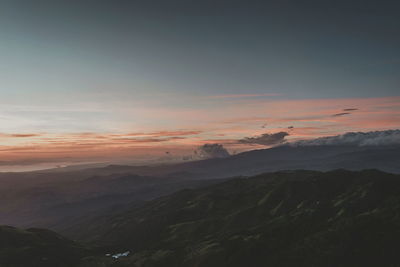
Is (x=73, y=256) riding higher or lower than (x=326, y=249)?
lower

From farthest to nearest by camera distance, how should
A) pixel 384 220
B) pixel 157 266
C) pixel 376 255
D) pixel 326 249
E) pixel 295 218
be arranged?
pixel 295 218 < pixel 157 266 < pixel 384 220 < pixel 326 249 < pixel 376 255

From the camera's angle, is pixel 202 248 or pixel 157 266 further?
pixel 202 248

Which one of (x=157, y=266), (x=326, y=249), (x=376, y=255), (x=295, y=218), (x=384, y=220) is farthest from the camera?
(x=295, y=218)

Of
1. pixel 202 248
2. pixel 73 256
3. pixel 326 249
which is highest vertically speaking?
pixel 326 249

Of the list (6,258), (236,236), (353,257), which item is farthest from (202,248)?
(6,258)

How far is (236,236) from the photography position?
173 metres

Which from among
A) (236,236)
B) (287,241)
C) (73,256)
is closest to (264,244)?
(287,241)

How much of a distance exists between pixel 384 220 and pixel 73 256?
18330cm

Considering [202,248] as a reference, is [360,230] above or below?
above

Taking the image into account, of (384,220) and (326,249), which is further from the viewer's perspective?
(384,220)

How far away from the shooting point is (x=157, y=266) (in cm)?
15700

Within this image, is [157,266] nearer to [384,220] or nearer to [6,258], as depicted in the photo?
[6,258]

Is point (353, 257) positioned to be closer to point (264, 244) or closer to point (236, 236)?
point (264, 244)

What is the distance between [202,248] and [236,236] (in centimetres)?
2069
